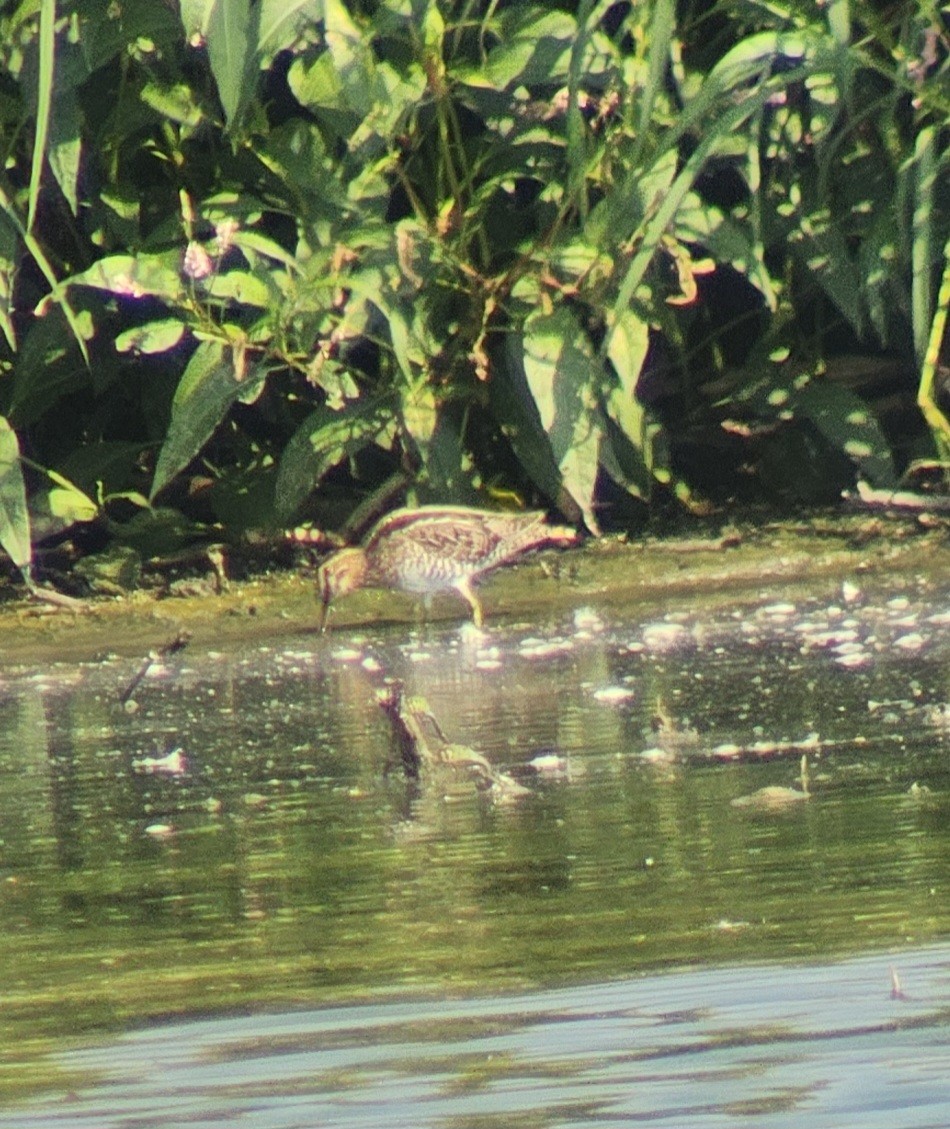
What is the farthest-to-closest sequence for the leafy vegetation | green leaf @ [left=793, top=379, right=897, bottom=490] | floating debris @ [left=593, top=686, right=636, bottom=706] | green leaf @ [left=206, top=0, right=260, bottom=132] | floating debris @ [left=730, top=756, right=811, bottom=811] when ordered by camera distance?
green leaf @ [left=793, top=379, right=897, bottom=490]
the leafy vegetation
green leaf @ [left=206, top=0, right=260, bottom=132]
floating debris @ [left=593, top=686, right=636, bottom=706]
floating debris @ [left=730, top=756, right=811, bottom=811]

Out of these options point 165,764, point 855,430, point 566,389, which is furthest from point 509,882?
point 855,430

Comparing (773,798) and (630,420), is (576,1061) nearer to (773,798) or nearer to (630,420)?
(773,798)

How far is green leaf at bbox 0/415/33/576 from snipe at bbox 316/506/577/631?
0.66m

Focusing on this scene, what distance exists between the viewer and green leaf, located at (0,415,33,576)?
5.77m

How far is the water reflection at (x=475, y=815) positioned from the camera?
2850mm

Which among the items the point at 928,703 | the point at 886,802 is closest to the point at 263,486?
the point at 928,703

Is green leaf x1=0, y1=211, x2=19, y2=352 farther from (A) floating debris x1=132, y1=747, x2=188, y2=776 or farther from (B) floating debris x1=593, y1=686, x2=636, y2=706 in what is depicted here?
(B) floating debris x1=593, y1=686, x2=636, y2=706

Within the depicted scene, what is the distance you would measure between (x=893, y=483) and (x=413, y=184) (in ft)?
4.32

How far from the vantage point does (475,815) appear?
3729 millimetres

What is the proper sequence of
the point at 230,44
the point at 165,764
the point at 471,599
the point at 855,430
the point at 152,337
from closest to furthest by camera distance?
1. the point at 165,764
2. the point at 230,44
3. the point at 471,599
4. the point at 152,337
5. the point at 855,430

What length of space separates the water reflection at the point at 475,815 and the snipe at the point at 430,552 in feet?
0.43

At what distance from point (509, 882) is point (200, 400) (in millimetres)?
2802

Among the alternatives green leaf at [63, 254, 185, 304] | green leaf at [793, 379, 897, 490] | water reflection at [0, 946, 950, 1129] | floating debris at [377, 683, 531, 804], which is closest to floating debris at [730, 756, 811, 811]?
floating debris at [377, 683, 531, 804]

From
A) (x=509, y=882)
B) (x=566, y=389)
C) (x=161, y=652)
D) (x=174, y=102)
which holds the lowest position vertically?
(x=161, y=652)
